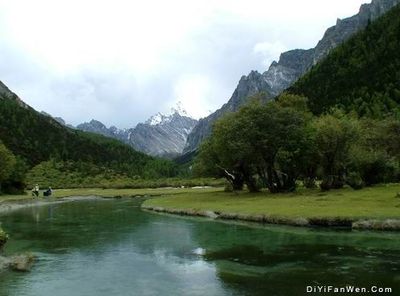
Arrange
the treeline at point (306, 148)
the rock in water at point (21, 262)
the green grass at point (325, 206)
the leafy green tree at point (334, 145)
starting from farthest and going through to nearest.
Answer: the treeline at point (306, 148)
the leafy green tree at point (334, 145)
the green grass at point (325, 206)
the rock in water at point (21, 262)

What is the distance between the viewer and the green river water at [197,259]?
26578mm

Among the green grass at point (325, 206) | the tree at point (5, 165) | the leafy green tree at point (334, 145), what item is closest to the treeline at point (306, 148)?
the leafy green tree at point (334, 145)

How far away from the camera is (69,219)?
63.5 meters

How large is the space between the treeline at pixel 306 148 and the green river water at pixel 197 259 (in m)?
30.0

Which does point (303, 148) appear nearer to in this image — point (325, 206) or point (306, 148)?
point (306, 148)

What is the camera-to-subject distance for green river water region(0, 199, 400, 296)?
87.2 feet

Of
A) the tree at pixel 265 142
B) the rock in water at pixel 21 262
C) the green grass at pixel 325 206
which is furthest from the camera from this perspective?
the tree at pixel 265 142

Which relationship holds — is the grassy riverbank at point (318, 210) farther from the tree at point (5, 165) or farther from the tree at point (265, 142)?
the tree at point (5, 165)

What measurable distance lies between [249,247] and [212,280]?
428 inches

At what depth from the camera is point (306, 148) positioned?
80.3 metres

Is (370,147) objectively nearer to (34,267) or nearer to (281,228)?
(281,228)

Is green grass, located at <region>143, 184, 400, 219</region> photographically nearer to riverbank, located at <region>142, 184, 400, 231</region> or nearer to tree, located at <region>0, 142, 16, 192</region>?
riverbank, located at <region>142, 184, 400, 231</region>

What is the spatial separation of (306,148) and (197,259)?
4943 cm

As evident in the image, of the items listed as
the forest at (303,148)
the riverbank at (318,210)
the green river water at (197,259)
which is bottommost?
the green river water at (197,259)
